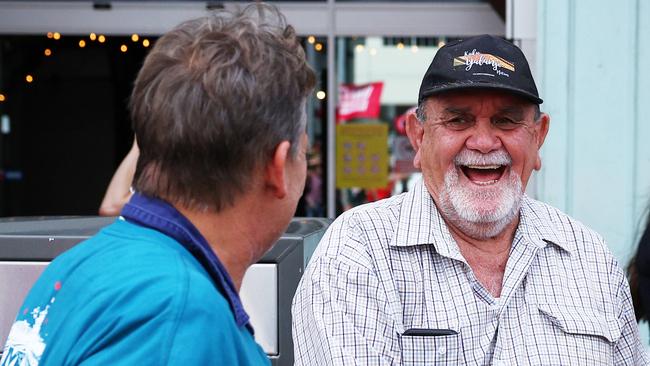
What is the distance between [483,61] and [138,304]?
1458mm

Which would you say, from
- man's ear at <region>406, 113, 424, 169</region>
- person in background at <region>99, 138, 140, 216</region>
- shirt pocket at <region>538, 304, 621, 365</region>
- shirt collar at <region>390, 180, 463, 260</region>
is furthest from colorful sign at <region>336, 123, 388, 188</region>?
shirt pocket at <region>538, 304, 621, 365</region>

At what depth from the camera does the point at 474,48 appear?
242cm

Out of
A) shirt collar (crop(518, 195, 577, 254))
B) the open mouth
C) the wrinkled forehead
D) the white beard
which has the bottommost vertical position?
shirt collar (crop(518, 195, 577, 254))

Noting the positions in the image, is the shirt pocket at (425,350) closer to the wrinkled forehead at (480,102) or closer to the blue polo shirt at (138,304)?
the wrinkled forehead at (480,102)

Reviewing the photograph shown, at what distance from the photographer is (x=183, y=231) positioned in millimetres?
1269

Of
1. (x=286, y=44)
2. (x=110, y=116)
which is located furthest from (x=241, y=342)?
(x=110, y=116)

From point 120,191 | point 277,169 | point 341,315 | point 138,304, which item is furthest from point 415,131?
point 120,191

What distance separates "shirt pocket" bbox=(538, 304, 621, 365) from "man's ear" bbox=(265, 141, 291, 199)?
43.2 inches

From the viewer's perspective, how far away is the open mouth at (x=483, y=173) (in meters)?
2.43

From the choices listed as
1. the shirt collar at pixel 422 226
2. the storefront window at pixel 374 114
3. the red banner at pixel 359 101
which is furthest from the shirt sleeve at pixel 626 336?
the red banner at pixel 359 101

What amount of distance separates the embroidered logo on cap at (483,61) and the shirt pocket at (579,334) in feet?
1.96

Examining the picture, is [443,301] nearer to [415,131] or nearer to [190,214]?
[415,131]

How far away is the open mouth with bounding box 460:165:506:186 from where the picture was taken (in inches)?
95.7

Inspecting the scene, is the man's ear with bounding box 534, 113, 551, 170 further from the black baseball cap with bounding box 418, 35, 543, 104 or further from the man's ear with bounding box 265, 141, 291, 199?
the man's ear with bounding box 265, 141, 291, 199
